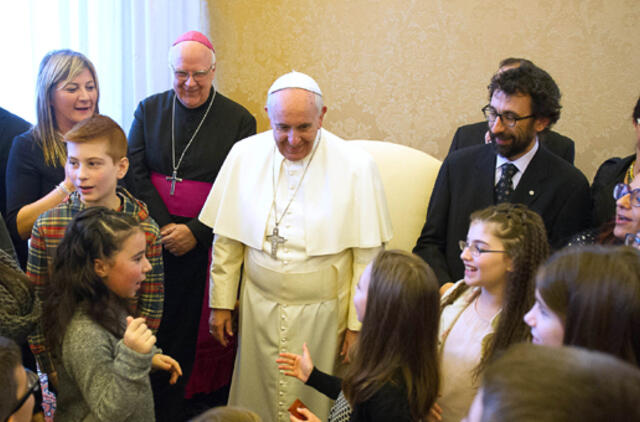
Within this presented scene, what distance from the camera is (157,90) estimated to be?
4.08 m

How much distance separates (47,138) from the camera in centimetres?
273

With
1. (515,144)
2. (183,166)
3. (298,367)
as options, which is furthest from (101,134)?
(515,144)

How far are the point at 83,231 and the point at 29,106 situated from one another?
190 centimetres

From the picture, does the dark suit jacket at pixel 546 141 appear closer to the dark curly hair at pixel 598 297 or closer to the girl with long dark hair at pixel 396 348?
the girl with long dark hair at pixel 396 348

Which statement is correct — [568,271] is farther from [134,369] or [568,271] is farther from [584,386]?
[134,369]

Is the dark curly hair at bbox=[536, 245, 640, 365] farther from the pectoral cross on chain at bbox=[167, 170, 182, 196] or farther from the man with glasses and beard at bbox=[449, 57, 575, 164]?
the pectoral cross on chain at bbox=[167, 170, 182, 196]

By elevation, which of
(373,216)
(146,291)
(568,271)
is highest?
(568,271)

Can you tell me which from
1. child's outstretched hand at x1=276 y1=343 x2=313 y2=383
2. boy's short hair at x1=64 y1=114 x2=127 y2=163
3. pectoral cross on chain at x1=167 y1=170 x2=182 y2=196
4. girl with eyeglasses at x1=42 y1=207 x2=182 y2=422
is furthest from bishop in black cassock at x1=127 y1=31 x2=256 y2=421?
child's outstretched hand at x1=276 y1=343 x2=313 y2=383

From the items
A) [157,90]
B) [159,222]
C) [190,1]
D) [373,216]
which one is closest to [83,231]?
[159,222]

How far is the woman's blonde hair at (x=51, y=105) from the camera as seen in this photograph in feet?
8.95

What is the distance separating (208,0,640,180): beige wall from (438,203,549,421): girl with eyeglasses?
2037 millimetres

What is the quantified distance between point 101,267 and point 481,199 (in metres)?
1.58

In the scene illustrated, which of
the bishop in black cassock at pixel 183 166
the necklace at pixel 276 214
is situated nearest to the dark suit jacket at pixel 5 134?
the bishop in black cassock at pixel 183 166

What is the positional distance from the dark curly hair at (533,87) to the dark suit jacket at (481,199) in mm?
185
